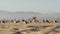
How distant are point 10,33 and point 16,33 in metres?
0.18

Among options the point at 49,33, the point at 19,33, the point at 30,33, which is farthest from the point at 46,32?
the point at 19,33

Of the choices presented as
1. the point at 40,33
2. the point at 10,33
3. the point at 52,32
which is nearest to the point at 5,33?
the point at 10,33

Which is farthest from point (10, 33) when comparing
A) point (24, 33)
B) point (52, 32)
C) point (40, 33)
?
point (52, 32)

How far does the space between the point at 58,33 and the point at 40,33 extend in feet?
1.68

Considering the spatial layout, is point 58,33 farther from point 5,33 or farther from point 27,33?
point 5,33

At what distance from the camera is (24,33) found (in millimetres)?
4586

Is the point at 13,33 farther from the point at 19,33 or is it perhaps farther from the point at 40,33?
the point at 40,33

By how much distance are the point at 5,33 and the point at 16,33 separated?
290 millimetres

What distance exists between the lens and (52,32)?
4.69m

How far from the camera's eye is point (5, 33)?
14.6ft

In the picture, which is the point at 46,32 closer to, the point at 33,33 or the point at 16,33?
the point at 33,33

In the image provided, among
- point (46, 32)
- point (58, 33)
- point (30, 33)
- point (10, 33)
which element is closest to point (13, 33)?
point (10, 33)

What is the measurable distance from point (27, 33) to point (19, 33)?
212 mm

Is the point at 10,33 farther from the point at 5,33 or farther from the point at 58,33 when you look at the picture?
the point at 58,33
